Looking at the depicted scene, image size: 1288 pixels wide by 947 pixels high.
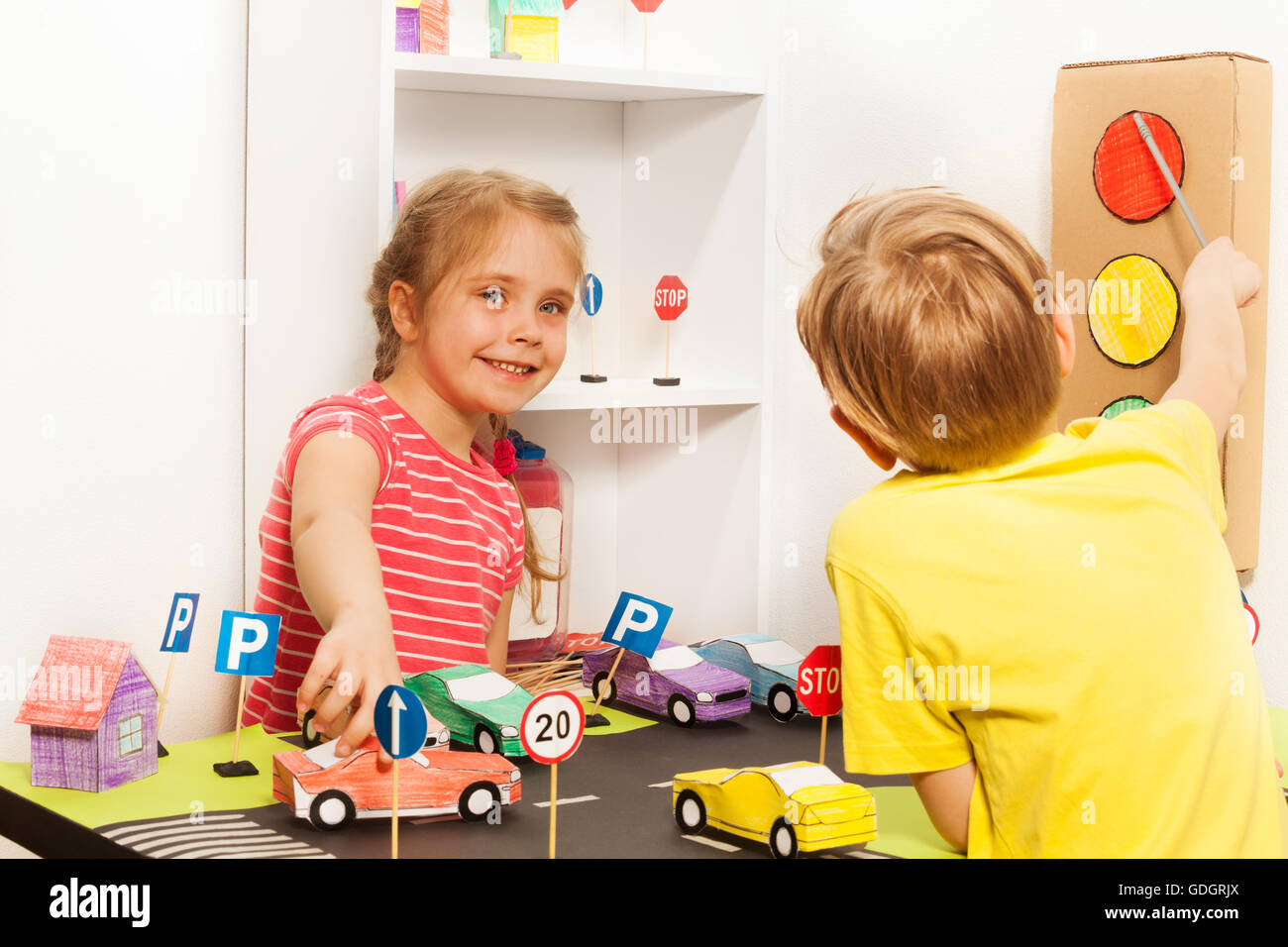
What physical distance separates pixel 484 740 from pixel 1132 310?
643 millimetres

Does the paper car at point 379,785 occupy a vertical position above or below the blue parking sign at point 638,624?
below

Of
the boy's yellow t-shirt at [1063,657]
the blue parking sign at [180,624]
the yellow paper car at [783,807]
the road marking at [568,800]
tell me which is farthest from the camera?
the blue parking sign at [180,624]

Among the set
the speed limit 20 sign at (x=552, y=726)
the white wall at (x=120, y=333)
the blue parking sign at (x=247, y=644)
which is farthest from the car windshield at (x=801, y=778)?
the white wall at (x=120, y=333)

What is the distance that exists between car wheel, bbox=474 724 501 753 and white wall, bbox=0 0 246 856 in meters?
0.33

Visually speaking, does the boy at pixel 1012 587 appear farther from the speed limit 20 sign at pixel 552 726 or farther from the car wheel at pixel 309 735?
the car wheel at pixel 309 735

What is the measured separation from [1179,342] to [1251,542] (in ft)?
0.57

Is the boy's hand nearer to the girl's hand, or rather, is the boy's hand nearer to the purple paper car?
the purple paper car

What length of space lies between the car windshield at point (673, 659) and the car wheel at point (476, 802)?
0.34 meters

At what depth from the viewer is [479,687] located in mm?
1099

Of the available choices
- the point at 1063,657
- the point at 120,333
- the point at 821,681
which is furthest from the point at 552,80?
the point at 1063,657

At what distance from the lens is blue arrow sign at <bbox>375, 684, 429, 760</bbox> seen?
2.58 feet

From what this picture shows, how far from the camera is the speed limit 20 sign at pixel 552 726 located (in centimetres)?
80

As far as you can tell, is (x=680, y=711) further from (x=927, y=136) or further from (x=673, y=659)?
(x=927, y=136)
